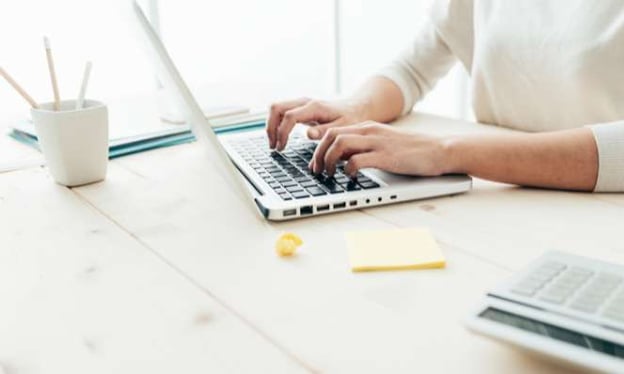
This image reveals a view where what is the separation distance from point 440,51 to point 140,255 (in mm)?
958

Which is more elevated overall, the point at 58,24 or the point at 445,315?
the point at 58,24

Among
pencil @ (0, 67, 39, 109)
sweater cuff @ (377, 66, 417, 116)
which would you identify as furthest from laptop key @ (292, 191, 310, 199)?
sweater cuff @ (377, 66, 417, 116)

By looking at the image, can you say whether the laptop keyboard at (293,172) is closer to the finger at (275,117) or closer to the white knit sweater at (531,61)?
the finger at (275,117)

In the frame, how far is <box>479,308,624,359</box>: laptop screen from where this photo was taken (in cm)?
43

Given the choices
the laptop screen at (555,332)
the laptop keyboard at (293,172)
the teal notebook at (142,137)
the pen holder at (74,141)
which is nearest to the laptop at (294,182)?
the laptop keyboard at (293,172)

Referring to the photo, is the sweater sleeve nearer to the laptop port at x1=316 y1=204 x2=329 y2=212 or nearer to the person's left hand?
the person's left hand

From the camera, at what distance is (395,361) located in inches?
19.2

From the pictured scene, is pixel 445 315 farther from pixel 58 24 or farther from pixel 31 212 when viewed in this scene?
pixel 58 24

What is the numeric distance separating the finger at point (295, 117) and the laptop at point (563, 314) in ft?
1.79

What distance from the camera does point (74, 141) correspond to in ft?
3.01

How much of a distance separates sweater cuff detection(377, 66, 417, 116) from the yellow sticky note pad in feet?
2.06

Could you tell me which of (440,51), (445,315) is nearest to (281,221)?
(445,315)

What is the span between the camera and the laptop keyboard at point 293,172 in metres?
0.83

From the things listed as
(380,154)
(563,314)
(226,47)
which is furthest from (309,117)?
(226,47)
